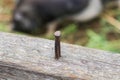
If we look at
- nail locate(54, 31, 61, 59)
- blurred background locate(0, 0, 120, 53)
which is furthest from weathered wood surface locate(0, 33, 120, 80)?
blurred background locate(0, 0, 120, 53)

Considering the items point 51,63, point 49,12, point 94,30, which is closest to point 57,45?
point 51,63

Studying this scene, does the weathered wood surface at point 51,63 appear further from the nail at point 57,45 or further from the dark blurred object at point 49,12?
the dark blurred object at point 49,12

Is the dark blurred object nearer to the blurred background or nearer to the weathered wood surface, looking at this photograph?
the blurred background

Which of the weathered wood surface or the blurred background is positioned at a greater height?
the blurred background

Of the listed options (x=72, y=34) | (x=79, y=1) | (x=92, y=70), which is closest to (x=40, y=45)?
(x=92, y=70)

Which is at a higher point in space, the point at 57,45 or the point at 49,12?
the point at 49,12

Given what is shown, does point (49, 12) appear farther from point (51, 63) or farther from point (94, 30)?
point (51, 63)
